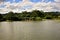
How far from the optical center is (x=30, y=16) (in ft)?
17.6

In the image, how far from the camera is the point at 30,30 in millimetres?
5160

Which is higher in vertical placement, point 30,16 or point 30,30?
point 30,16

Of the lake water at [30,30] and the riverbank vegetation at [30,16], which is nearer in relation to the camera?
the lake water at [30,30]

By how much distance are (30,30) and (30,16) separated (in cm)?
42

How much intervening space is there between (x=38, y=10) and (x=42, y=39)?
118 centimetres

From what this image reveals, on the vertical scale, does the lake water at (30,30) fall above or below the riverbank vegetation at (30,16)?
below

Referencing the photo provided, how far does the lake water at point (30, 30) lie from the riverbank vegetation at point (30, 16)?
0.12 meters

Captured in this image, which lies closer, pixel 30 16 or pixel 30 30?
pixel 30 30

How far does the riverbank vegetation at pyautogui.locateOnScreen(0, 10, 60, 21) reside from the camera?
5.31 m

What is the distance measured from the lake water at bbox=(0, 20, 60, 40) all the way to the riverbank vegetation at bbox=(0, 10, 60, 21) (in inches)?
4.7

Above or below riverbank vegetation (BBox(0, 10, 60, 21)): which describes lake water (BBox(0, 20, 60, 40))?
below

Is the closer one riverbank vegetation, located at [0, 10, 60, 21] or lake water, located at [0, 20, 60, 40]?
lake water, located at [0, 20, 60, 40]

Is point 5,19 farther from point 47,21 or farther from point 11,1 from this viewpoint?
point 47,21

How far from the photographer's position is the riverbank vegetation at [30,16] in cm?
531
